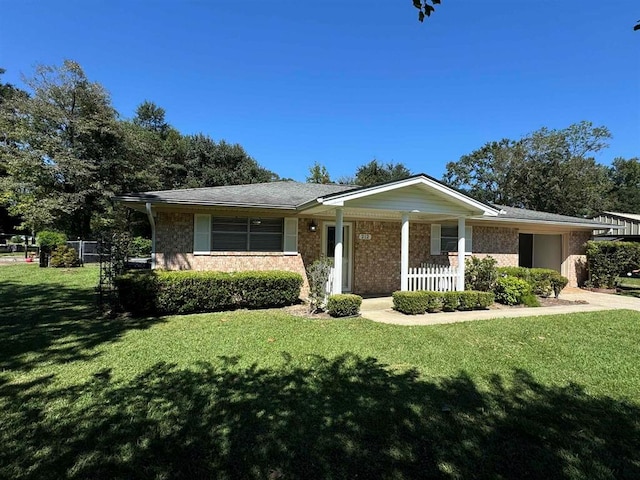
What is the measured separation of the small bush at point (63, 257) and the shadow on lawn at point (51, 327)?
890 centimetres

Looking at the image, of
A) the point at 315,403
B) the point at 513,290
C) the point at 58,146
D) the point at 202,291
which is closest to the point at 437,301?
the point at 513,290

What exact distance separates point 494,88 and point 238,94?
11.4m

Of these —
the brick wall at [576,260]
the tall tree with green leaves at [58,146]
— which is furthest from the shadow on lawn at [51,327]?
the brick wall at [576,260]

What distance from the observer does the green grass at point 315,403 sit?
2.53 metres

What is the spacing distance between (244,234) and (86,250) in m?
16.2

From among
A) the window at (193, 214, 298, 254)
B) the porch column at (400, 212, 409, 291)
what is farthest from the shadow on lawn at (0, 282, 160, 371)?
the porch column at (400, 212, 409, 291)

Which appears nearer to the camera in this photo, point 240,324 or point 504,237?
point 240,324

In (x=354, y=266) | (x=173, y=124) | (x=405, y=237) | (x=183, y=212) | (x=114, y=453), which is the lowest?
(x=114, y=453)

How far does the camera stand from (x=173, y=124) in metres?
34.4

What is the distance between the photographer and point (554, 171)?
90.0ft

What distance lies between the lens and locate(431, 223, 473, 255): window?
11.9 metres

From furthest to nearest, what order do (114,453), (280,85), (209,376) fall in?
(280,85), (209,376), (114,453)

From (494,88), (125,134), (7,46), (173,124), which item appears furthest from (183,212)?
(173,124)

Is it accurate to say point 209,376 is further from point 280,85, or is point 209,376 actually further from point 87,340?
point 280,85
